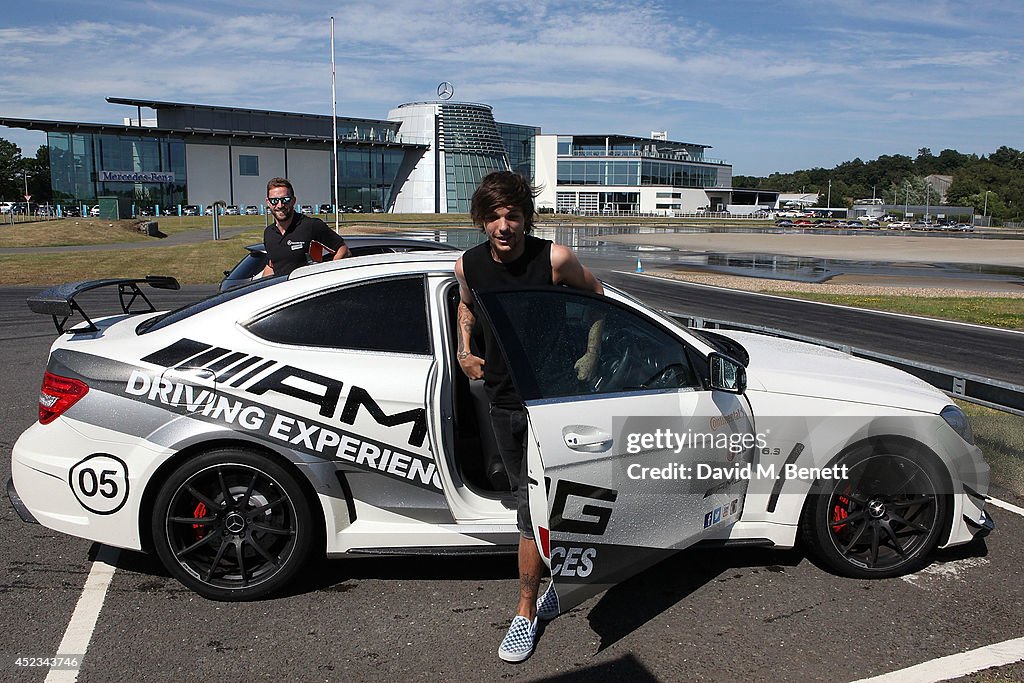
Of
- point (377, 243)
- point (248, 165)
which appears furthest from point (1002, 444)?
point (248, 165)

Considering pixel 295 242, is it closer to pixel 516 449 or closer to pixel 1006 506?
pixel 516 449

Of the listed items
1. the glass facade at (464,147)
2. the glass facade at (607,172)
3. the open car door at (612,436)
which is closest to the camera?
the open car door at (612,436)

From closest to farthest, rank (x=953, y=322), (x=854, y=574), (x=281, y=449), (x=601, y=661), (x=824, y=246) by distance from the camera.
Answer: (x=601, y=661) < (x=281, y=449) < (x=854, y=574) < (x=953, y=322) < (x=824, y=246)

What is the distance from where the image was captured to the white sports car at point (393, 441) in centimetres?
374

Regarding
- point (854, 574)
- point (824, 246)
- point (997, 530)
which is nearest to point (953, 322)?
point (997, 530)

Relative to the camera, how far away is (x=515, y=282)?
3.54m

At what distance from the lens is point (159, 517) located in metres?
3.88

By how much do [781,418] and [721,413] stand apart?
1.47ft

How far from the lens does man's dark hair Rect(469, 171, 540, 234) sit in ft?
11.6

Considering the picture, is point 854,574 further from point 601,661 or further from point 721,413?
point 601,661

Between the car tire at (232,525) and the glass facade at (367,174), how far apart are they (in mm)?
82747

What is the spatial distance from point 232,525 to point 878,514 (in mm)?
3034

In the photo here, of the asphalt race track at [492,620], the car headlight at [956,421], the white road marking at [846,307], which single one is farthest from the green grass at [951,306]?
the asphalt race track at [492,620]

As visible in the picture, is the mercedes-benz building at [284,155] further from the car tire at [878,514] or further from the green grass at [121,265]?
the car tire at [878,514]
